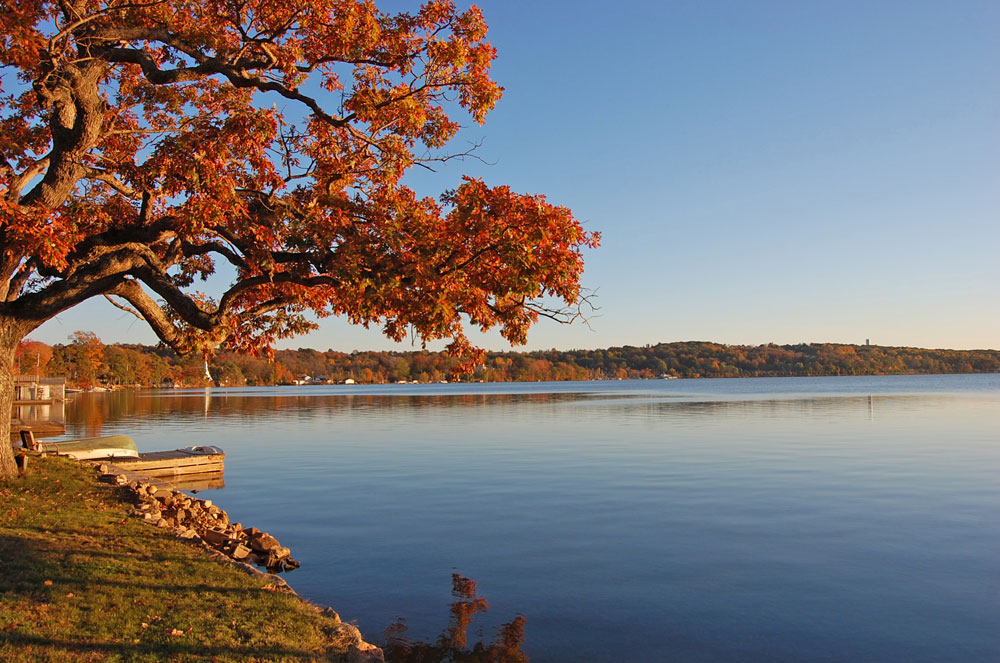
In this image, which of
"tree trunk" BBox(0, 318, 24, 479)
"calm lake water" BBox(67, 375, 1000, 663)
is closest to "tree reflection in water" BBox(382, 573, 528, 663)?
"calm lake water" BBox(67, 375, 1000, 663)

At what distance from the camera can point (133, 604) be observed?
353 inches

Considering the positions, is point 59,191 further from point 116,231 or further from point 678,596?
point 678,596

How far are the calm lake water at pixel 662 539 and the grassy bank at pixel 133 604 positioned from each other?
2656 millimetres

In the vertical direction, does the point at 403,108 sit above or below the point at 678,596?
above

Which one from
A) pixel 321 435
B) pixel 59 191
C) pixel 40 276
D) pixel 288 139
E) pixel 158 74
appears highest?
pixel 158 74

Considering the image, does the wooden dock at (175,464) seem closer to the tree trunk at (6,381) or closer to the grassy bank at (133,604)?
the tree trunk at (6,381)

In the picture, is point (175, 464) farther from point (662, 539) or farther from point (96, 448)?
point (662, 539)

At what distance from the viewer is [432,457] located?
3503cm

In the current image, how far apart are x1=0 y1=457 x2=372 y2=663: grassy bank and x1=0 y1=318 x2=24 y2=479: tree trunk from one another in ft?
12.3

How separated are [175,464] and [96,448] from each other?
9.35ft

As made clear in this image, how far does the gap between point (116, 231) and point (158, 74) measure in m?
3.40

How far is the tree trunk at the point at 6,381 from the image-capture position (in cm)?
1573

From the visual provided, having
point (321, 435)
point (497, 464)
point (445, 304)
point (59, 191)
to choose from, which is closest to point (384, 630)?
point (445, 304)

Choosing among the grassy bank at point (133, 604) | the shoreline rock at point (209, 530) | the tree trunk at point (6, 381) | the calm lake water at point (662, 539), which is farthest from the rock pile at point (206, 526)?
the tree trunk at point (6, 381)
